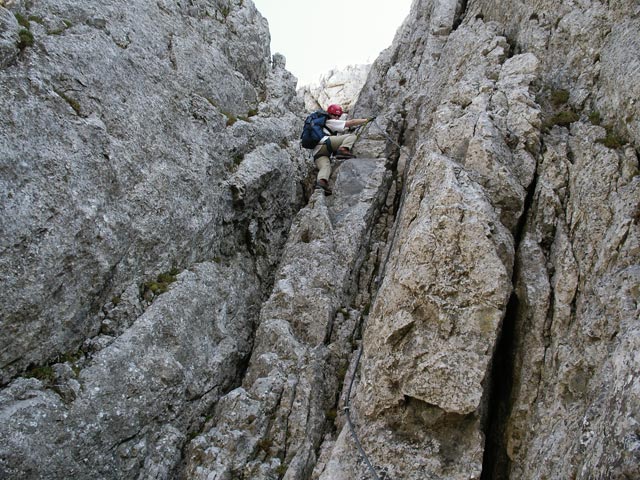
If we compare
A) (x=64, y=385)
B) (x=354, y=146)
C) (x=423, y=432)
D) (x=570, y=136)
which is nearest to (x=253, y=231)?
(x=354, y=146)

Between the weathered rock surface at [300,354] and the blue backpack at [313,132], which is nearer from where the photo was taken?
the weathered rock surface at [300,354]

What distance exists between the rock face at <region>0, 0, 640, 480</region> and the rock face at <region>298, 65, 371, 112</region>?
22.0 m

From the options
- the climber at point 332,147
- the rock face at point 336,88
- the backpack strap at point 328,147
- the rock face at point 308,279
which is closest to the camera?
the rock face at point 308,279

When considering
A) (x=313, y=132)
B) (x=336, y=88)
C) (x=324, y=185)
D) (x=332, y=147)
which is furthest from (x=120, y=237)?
(x=336, y=88)

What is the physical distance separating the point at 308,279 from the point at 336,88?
2905cm

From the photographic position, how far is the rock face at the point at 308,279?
9.53m

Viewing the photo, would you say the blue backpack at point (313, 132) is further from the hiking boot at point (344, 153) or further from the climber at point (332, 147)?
the hiking boot at point (344, 153)

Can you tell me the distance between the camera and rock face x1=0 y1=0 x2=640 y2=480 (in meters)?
9.53

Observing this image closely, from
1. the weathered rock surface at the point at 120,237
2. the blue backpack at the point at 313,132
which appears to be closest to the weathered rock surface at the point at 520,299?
the weathered rock surface at the point at 120,237

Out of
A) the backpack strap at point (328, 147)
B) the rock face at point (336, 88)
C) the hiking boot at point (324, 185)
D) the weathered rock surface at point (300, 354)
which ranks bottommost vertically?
the weathered rock surface at point (300, 354)

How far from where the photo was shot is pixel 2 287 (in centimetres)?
979

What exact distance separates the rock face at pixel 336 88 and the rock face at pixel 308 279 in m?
22.0

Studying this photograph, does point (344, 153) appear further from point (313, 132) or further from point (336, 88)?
point (336, 88)

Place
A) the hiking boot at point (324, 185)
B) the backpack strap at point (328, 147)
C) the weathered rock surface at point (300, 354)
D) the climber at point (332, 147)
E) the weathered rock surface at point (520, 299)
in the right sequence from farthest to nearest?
the backpack strap at point (328, 147), the climber at point (332, 147), the hiking boot at point (324, 185), the weathered rock surface at point (300, 354), the weathered rock surface at point (520, 299)
